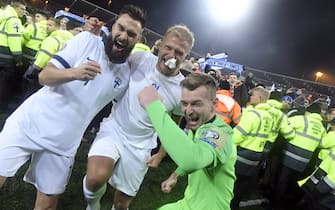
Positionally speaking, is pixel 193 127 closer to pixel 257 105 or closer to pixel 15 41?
pixel 257 105

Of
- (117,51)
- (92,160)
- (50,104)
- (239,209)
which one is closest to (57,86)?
(50,104)

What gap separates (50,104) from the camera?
10.4ft

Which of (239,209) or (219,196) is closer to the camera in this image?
(219,196)

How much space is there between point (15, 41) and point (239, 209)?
18.2 ft

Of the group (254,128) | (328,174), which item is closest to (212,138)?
(254,128)

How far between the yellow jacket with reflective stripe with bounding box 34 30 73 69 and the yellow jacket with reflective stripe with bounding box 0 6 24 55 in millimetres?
551

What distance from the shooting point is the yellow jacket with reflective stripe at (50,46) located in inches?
281

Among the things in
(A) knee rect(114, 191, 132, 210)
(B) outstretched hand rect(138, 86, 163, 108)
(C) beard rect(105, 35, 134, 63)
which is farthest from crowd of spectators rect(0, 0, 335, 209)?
(B) outstretched hand rect(138, 86, 163, 108)

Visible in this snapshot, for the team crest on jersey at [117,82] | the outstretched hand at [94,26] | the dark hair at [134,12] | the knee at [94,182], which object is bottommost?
the knee at [94,182]

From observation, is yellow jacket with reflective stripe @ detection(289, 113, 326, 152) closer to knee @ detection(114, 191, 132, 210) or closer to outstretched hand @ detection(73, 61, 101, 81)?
knee @ detection(114, 191, 132, 210)

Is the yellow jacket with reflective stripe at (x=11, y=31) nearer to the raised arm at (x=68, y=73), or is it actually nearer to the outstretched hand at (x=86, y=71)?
the raised arm at (x=68, y=73)

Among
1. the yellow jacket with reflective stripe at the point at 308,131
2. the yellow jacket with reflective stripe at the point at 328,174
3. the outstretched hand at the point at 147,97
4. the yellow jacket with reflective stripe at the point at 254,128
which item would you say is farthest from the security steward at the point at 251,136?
the outstretched hand at the point at 147,97

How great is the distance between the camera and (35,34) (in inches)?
313

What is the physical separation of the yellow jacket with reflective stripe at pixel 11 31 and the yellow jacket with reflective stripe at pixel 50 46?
551 mm
